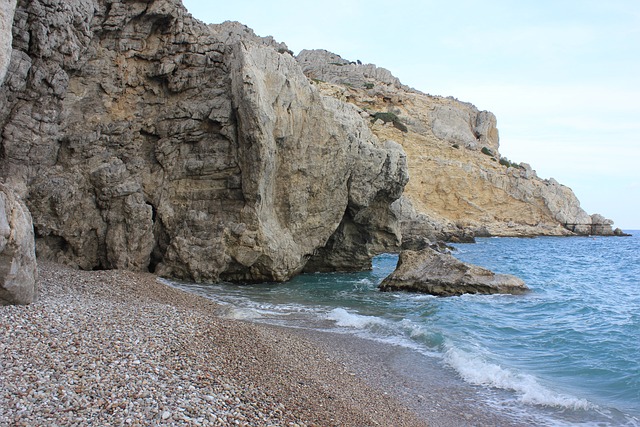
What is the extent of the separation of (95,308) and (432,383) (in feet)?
22.2

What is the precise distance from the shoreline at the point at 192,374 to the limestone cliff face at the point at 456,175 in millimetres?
44244

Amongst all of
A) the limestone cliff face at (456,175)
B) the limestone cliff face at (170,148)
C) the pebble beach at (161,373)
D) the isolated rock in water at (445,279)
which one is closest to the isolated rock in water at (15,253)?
the pebble beach at (161,373)

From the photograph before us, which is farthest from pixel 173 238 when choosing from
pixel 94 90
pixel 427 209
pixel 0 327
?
pixel 427 209

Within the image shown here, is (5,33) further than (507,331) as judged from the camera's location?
No

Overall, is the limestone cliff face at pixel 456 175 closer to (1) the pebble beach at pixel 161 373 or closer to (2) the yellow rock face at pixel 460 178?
(2) the yellow rock face at pixel 460 178

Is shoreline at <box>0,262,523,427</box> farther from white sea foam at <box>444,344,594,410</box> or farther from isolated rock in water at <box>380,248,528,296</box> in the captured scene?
isolated rock in water at <box>380,248,528,296</box>

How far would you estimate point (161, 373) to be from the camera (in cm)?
725

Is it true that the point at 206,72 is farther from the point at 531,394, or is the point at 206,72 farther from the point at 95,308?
the point at 531,394

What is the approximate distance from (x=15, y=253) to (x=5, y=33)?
3.92 m

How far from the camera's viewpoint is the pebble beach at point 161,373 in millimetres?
5949

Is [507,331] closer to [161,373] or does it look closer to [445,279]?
[445,279]

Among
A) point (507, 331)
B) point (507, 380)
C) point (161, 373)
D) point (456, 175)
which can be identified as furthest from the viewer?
point (456, 175)

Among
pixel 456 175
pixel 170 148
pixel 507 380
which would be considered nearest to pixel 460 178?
pixel 456 175

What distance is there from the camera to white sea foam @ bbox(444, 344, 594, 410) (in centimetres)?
913
